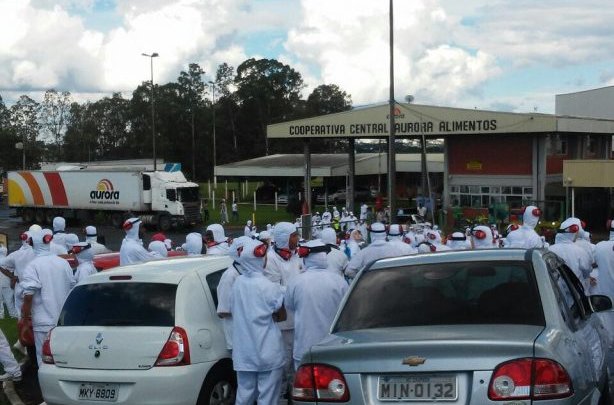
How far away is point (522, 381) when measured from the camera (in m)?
4.38

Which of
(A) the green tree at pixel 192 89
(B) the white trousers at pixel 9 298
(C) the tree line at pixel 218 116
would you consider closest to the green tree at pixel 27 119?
(C) the tree line at pixel 218 116

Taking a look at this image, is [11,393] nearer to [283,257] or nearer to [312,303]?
[283,257]

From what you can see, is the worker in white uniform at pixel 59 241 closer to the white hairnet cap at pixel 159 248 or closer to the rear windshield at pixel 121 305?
the white hairnet cap at pixel 159 248

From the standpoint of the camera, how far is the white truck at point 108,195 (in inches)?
1866

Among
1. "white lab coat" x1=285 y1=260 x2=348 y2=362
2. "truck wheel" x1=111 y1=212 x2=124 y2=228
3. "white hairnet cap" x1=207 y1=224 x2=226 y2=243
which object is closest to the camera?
"white lab coat" x1=285 y1=260 x2=348 y2=362

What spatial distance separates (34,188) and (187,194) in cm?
1195

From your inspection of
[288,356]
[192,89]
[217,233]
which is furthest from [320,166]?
[288,356]

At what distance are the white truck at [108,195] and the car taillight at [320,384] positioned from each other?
42.6m

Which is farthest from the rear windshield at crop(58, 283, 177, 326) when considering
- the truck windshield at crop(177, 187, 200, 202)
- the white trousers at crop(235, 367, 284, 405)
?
the truck windshield at crop(177, 187, 200, 202)

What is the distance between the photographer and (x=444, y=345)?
452 centimetres

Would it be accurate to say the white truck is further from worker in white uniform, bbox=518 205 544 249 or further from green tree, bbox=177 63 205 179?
green tree, bbox=177 63 205 179

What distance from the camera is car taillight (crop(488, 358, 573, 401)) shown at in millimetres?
4371

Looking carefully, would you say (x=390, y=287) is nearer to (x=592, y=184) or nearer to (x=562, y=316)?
(x=562, y=316)

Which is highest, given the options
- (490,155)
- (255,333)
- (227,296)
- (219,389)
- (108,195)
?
(490,155)
